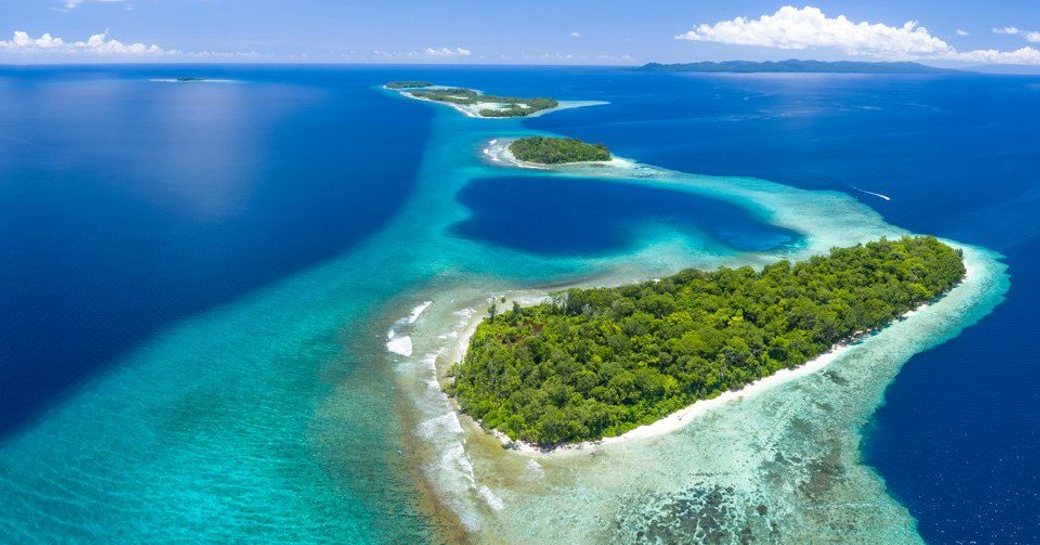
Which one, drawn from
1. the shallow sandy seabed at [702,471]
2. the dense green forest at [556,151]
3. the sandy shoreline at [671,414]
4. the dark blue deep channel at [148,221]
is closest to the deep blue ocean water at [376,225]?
the dark blue deep channel at [148,221]

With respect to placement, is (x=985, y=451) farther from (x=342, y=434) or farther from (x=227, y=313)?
(x=227, y=313)

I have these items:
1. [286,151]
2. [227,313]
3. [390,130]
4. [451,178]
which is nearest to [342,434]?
[227,313]

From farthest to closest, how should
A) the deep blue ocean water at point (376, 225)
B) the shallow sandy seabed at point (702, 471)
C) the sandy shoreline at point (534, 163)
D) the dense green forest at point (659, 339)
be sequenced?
the sandy shoreline at point (534, 163), the dense green forest at point (659, 339), the deep blue ocean water at point (376, 225), the shallow sandy seabed at point (702, 471)

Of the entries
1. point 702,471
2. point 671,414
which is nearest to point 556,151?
point 671,414

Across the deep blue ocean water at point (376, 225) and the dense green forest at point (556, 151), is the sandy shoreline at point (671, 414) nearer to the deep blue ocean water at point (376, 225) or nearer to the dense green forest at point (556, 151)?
the deep blue ocean water at point (376, 225)

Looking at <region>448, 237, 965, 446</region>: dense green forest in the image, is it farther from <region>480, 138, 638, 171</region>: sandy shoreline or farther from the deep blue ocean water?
<region>480, 138, 638, 171</region>: sandy shoreline

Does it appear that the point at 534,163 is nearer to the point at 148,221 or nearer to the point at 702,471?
the point at 148,221
